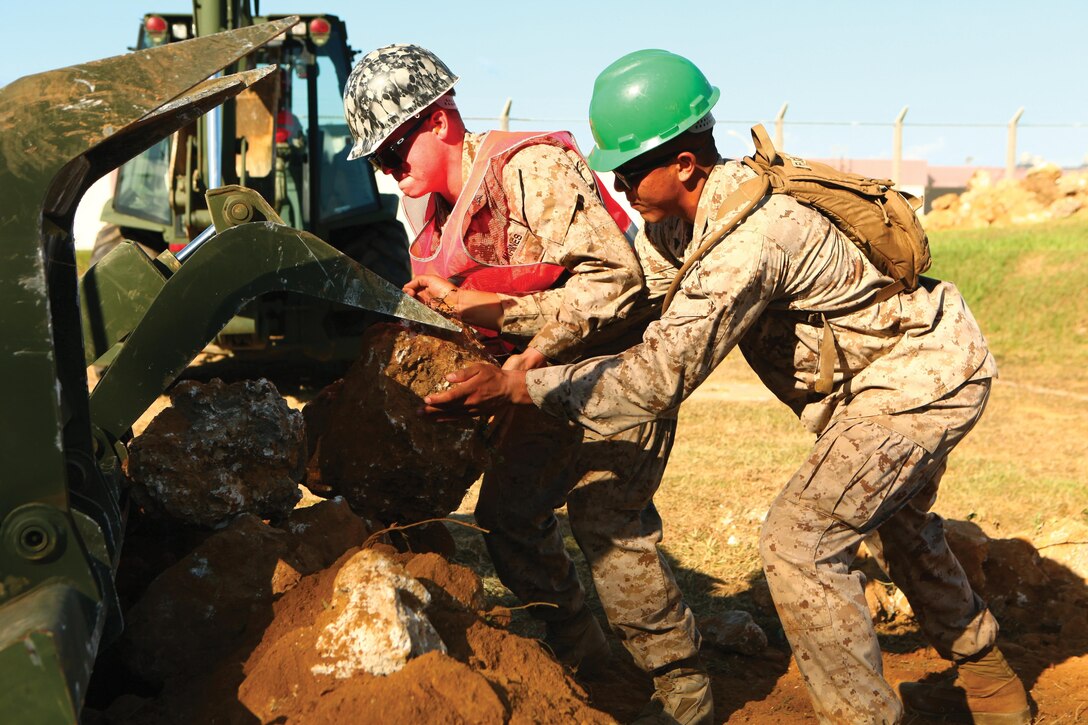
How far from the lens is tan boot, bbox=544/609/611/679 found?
3.93 meters

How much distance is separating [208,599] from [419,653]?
2.11ft

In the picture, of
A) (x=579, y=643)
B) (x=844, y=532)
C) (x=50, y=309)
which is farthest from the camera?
(x=579, y=643)

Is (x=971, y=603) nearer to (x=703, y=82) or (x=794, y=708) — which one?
(x=794, y=708)

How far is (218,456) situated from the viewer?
3.16 metres

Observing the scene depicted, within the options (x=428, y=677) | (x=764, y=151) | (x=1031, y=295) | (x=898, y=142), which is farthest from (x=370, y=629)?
(x=898, y=142)

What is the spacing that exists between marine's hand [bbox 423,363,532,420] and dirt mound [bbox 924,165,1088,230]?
17.4 meters

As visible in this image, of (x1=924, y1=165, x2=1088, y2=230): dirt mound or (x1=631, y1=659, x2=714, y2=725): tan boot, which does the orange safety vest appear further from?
(x1=924, y1=165, x2=1088, y2=230): dirt mound

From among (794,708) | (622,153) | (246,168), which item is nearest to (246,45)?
(622,153)

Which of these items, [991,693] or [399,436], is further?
[991,693]

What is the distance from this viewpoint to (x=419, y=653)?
2488 millimetres

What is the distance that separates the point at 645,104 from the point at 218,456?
153cm

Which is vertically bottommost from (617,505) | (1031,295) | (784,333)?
(1031,295)

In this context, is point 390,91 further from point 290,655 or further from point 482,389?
point 290,655

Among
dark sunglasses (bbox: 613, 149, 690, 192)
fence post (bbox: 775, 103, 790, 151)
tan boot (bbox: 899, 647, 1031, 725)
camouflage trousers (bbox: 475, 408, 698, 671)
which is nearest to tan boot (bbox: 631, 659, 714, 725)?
camouflage trousers (bbox: 475, 408, 698, 671)
